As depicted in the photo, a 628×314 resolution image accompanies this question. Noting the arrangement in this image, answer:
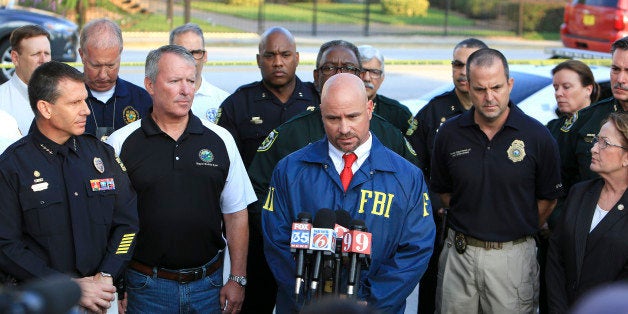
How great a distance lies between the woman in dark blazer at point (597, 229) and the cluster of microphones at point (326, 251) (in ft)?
5.43

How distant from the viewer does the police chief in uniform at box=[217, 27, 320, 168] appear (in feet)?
21.6

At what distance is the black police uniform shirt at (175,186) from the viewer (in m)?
5.27

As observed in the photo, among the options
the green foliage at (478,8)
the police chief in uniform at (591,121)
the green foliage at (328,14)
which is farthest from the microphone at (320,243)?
the green foliage at (478,8)

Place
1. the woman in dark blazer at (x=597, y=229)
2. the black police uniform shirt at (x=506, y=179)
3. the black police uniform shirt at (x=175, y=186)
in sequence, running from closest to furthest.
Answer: the woman in dark blazer at (x=597, y=229)
the black police uniform shirt at (x=175, y=186)
the black police uniform shirt at (x=506, y=179)

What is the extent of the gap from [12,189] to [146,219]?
2.84ft

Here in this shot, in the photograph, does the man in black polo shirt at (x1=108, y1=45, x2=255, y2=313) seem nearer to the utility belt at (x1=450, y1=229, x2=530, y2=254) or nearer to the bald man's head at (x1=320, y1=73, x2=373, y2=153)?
the bald man's head at (x1=320, y1=73, x2=373, y2=153)

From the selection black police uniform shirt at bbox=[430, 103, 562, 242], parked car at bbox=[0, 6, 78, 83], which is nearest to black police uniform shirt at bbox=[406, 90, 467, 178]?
black police uniform shirt at bbox=[430, 103, 562, 242]

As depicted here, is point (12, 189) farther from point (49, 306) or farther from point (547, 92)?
point (547, 92)

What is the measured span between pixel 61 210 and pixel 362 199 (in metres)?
1.54

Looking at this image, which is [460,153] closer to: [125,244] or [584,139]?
[584,139]

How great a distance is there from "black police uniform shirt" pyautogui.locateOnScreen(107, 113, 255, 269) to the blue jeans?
4.2 inches

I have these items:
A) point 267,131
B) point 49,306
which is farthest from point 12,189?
point 49,306

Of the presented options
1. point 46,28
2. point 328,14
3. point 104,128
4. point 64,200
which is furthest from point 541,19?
point 64,200

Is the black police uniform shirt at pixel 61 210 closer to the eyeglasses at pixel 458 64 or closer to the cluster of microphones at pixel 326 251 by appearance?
the cluster of microphones at pixel 326 251
